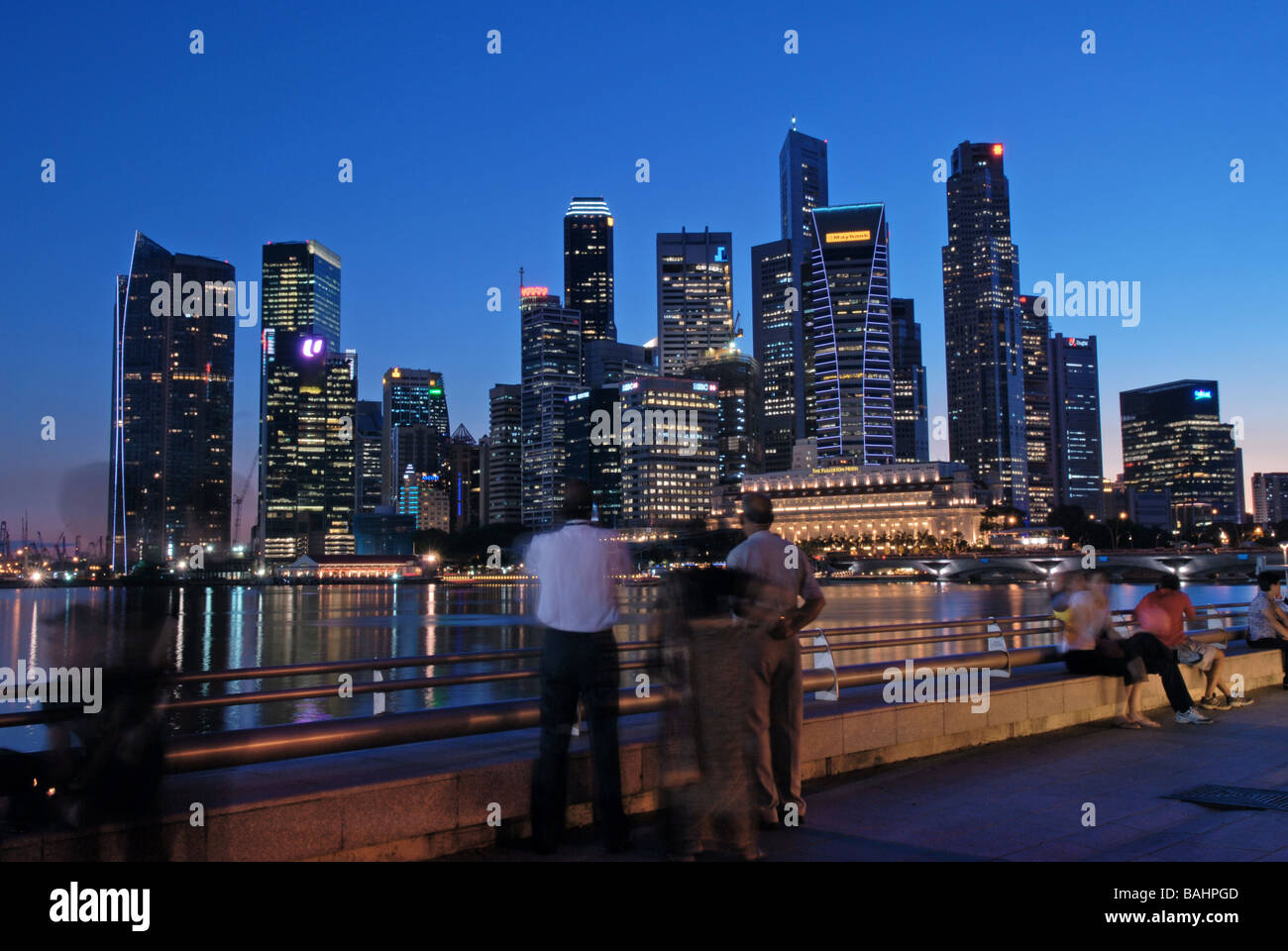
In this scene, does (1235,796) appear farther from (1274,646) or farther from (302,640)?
(302,640)

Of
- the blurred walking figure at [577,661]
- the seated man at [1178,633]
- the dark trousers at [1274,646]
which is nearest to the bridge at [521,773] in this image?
the blurred walking figure at [577,661]

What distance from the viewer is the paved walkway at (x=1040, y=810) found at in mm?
5832

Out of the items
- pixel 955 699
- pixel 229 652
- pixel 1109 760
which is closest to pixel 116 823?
Result: pixel 955 699

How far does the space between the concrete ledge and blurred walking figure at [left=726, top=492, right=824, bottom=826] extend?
2.42 feet

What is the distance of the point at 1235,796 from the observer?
7297 mm

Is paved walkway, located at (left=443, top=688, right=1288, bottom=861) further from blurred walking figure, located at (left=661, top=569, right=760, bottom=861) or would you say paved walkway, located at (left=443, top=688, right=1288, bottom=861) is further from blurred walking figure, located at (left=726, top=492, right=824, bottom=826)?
blurred walking figure, located at (left=661, top=569, right=760, bottom=861)

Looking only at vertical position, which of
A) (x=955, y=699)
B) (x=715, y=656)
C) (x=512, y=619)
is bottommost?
(x=512, y=619)

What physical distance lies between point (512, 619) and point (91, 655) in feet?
221

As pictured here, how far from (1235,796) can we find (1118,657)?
3.80 metres

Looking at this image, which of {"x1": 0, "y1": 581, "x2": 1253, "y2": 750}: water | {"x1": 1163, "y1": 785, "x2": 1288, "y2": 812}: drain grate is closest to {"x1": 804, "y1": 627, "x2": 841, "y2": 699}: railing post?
{"x1": 0, "y1": 581, "x2": 1253, "y2": 750}: water

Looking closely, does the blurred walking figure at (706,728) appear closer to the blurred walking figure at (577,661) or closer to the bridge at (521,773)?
the bridge at (521,773)

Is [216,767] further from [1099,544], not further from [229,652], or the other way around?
[1099,544]

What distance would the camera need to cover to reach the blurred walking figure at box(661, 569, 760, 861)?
5.33m
